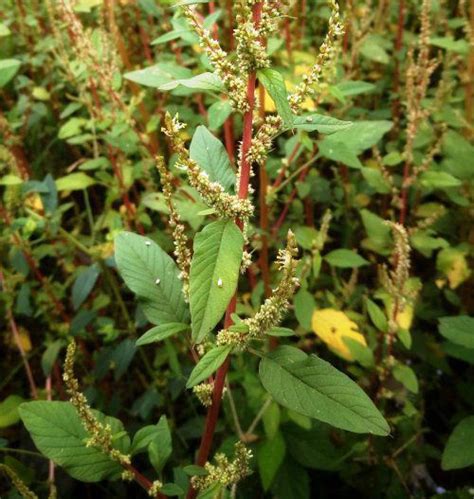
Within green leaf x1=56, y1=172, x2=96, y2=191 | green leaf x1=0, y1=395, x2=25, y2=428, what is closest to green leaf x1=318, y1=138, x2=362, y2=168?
green leaf x1=56, y1=172, x2=96, y2=191

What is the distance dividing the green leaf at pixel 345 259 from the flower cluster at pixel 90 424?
0.95 meters

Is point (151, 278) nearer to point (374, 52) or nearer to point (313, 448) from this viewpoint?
point (313, 448)

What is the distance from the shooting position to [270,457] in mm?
1365

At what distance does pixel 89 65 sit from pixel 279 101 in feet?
4.06

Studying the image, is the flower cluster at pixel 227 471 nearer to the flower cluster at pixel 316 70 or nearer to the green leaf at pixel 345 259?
the flower cluster at pixel 316 70

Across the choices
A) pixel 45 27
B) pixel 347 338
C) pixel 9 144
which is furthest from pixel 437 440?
pixel 45 27

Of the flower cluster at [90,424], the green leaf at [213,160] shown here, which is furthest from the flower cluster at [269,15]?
the flower cluster at [90,424]

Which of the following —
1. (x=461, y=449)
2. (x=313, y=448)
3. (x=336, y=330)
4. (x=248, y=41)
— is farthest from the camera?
(x=336, y=330)

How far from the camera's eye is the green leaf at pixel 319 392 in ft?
2.38

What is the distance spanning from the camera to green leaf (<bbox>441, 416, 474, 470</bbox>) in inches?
44.1

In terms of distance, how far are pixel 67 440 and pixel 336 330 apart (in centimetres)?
94

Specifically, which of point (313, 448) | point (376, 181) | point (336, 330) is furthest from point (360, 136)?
point (313, 448)

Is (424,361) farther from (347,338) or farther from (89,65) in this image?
(89,65)

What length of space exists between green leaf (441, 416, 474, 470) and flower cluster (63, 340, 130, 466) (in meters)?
0.77
